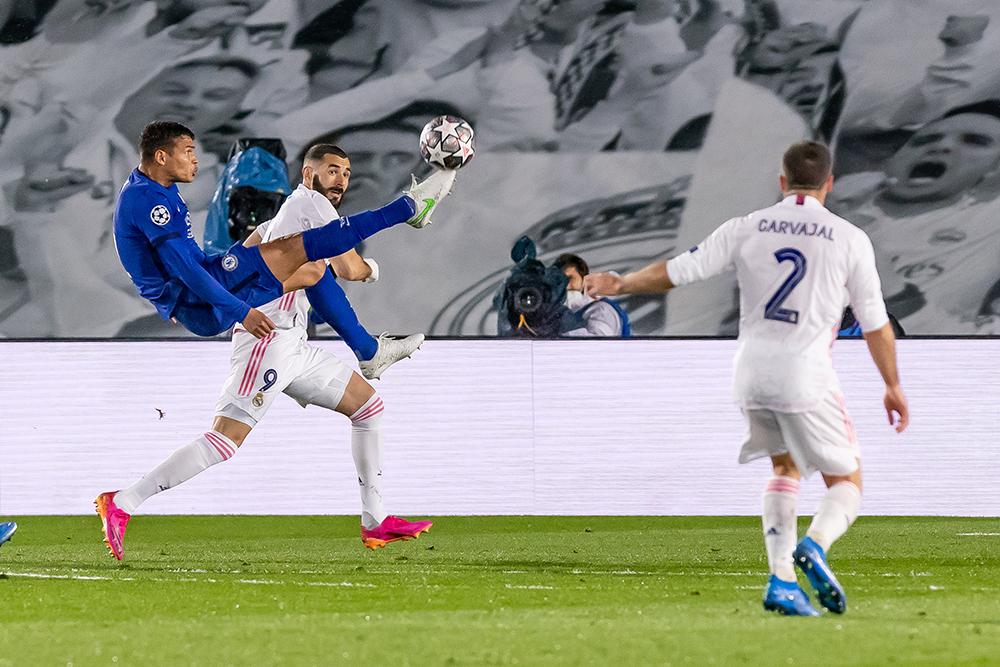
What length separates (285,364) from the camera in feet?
22.9

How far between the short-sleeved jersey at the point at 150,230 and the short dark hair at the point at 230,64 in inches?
435

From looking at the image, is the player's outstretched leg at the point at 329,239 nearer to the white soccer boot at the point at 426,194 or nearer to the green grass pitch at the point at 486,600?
the white soccer boot at the point at 426,194

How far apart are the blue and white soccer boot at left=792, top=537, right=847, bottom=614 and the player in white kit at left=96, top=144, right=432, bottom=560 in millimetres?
2786

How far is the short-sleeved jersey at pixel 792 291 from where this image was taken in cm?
470

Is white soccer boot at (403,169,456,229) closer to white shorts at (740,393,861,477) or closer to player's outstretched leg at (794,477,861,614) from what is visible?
white shorts at (740,393,861,477)

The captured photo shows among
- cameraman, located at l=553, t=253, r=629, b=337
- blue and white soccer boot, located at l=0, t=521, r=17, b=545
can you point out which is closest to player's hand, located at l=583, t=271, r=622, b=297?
blue and white soccer boot, located at l=0, t=521, r=17, b=545

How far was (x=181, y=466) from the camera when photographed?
22.0 feet

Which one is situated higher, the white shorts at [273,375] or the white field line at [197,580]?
the white field line at [197,580]

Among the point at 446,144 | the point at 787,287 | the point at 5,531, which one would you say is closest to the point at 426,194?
the point at 446,144

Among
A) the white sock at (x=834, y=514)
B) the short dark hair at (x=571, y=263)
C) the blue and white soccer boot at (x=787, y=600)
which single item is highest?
the white sock at (x=834, y=514)

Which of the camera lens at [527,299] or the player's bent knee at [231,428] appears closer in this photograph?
the player's bent knee at [231,428]

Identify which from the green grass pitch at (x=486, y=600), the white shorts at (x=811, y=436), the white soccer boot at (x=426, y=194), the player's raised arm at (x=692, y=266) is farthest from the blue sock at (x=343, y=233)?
the white shorts at (x=811, y=436)

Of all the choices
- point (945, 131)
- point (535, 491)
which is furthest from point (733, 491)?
point (945, 131)

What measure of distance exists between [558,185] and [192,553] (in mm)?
10289
